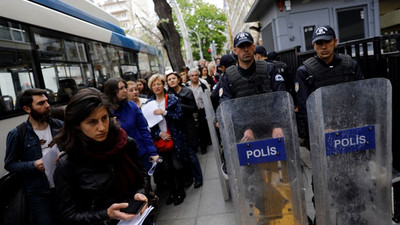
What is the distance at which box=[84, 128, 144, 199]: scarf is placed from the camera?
159 centimetres

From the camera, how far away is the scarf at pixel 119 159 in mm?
1591

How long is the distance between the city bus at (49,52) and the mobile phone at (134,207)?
2353 mm

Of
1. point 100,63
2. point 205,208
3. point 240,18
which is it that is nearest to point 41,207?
point 205,208

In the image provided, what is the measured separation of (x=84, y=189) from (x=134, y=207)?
32 centimetres

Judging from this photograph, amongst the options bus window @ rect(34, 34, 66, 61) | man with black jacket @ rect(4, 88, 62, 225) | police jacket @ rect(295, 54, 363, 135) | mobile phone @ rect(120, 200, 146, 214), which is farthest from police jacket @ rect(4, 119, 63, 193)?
police jacket @ rect(295, 54, 363, 135)

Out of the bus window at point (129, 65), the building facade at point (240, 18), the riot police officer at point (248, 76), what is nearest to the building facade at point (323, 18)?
the building facade at point (240, 18)

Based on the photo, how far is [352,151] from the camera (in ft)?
5.87

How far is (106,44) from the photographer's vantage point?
690 centimetres

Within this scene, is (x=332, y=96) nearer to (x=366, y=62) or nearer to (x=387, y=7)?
(x=366, y=62)

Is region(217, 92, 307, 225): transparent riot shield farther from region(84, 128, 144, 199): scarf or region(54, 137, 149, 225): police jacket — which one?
region(54, 137, 149, 225): police jacket

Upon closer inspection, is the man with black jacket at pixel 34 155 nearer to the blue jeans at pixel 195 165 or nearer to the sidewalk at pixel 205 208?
the sidewalk at pixel 205 208

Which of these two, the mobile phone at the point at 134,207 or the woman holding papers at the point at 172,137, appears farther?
Result: the woman holding papers at the point at 172,137

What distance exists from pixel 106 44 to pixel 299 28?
6.64 metres

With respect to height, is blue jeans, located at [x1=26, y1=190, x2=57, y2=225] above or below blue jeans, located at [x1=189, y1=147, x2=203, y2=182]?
above
